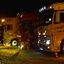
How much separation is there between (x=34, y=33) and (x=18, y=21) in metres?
4.60

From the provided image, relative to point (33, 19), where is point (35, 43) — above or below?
below

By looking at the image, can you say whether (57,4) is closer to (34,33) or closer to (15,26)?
(34,33)

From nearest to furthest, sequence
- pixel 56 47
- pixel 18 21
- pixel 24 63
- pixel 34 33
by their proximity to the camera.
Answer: pixel 24 63
pixel 56 47
pixel 34 33
pixel 18 21

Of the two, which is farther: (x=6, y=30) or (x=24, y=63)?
(x=6, y=30)

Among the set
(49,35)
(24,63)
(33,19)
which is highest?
(33,19)

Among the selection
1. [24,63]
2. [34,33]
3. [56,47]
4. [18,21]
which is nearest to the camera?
[24,63]

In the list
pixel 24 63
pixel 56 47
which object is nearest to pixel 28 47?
pixel 56 47

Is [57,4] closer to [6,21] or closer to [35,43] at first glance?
[35,43]

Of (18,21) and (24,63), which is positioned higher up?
(18,21)

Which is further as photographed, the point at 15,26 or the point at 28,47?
the point at 15,26

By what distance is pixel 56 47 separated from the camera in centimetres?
1736

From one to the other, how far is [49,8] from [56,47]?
2671 millimetres

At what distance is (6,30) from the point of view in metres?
28.4

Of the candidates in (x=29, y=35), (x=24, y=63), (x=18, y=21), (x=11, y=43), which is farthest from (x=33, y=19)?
(x=24, y=63)
